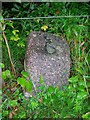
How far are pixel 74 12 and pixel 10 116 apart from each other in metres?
1.43

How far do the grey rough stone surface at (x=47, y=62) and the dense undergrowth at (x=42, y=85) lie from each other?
102 mm

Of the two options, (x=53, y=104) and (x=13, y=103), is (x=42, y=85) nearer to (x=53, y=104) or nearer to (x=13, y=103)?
(x=53, y=104)

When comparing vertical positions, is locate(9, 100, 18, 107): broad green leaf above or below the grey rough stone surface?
below

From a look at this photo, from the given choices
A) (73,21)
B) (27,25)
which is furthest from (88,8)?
(27,25)

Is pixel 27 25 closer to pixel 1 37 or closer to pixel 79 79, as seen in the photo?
pixel 1 37

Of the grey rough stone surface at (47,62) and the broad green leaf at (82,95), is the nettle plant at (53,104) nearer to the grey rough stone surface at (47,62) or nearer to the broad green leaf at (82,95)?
the broad green leaf at (82,95)

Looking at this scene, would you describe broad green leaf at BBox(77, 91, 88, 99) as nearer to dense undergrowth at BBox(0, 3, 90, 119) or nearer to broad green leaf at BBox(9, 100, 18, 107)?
dense undergrowth at BBox(0, 3, 90, 119)

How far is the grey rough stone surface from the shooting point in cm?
299

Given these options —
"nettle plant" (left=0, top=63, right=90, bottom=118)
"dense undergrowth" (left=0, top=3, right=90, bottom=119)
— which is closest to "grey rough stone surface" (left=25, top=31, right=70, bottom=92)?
"dense undergrowth" (left=0, top=3, right=90, bottom=119)

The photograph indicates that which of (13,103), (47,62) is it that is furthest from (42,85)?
(13,103)

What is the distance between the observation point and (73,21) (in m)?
3.27

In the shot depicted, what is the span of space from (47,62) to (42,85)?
0.84 feet

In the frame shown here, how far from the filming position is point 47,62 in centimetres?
305

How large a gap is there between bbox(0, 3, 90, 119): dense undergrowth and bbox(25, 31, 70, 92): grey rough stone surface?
0.10 metres
